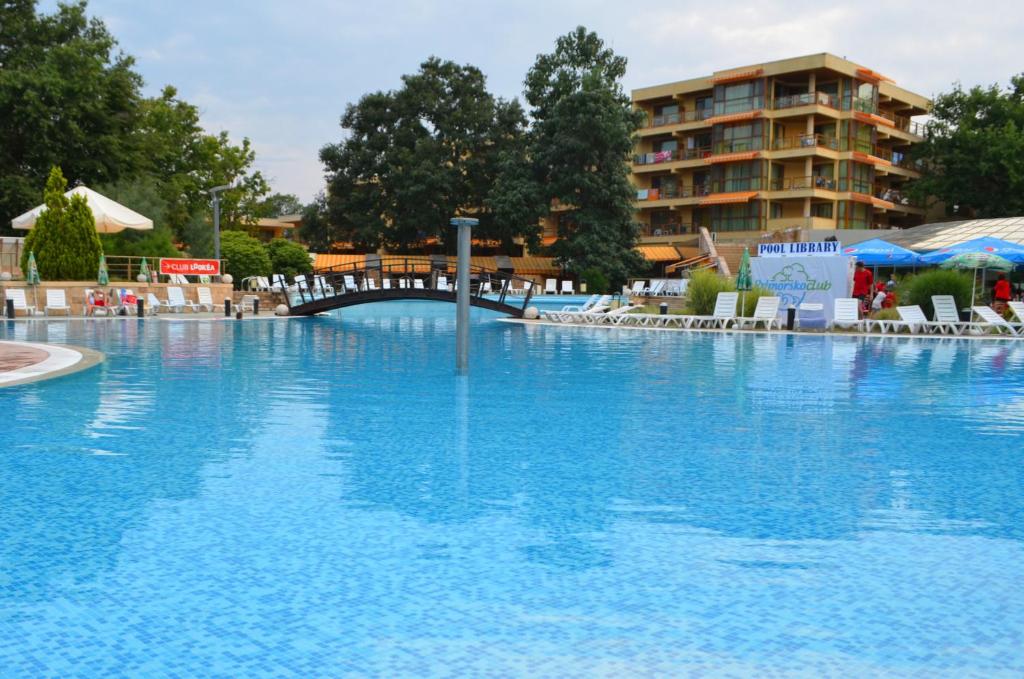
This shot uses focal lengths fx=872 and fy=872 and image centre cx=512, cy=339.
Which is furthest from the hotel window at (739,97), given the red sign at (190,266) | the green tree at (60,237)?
the green tree at (60,237)

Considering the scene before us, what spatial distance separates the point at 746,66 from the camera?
54469mm

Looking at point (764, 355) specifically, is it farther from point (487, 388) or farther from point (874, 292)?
point (874, 292)

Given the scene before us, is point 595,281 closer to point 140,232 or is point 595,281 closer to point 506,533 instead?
point 140,232

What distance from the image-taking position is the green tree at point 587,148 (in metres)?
48.4

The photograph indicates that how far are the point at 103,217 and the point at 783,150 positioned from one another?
39560 millimetres

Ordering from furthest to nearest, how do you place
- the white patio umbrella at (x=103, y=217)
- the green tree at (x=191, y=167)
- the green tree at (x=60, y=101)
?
the green tree at (x=191, y=167), the green tree at (x=60, y=101), the white patio umbrella at (x=103, y=217)

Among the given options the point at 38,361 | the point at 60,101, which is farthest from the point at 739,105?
the point at 38,361

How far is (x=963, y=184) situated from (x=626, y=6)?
135ft

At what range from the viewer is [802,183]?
53250mm

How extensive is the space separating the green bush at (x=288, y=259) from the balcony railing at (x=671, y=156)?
2809 cm

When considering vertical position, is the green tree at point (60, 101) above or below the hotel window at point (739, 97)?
below

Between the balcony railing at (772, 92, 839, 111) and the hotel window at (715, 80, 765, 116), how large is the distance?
115cm

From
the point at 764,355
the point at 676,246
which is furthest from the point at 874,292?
the point at 676,246

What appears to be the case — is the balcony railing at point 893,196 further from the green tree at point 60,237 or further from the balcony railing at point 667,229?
the green tree at point 60,237
